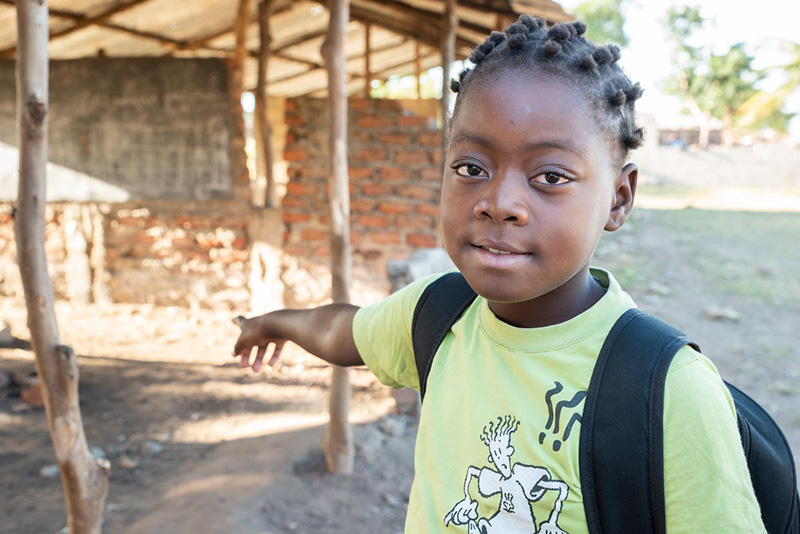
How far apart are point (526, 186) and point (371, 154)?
13.6 feet

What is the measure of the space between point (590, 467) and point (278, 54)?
748 cm

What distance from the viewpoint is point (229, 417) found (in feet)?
12.3

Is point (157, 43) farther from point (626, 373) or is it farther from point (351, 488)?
point (626, 373)

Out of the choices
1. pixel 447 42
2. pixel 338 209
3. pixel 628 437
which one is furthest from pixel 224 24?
pixel 628 437

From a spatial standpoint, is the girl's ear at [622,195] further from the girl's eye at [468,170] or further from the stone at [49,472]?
the stone at [49,472]

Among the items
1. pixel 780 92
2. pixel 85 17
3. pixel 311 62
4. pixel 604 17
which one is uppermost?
pixel 604 17

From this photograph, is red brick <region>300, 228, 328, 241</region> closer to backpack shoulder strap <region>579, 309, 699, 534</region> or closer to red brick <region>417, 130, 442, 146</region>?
red brick <region>417, 130, 442, 146</region>

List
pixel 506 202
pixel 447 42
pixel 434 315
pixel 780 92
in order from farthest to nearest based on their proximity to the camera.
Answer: pixel 780 92 < pixel 447 42 < pixel 434 315 < pixel 506 202

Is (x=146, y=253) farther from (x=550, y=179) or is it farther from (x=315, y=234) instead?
(x=550, y=179)

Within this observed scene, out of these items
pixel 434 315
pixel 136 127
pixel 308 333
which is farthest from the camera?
pixel 136 127

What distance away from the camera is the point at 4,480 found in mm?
2908

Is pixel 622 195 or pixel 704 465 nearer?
pixel 704 465

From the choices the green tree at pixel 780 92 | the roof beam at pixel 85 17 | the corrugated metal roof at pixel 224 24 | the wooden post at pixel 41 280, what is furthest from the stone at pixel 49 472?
the green tree at pixel 780 92

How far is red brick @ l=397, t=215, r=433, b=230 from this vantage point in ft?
15.6
